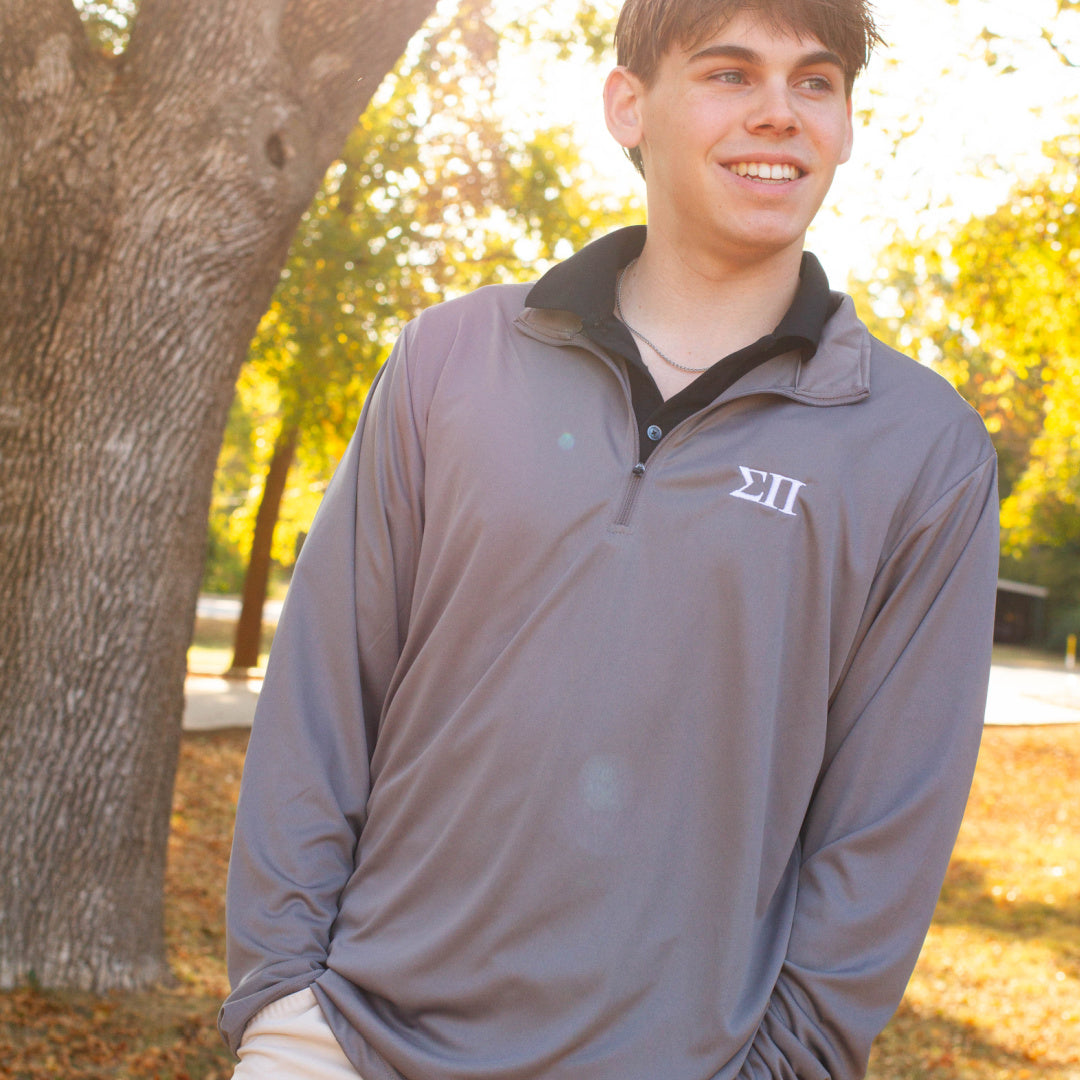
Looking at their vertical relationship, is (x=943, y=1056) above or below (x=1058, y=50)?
below

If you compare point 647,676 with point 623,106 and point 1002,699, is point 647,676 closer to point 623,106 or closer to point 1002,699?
point 623,106

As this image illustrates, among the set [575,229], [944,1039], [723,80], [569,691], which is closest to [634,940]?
[569,691]

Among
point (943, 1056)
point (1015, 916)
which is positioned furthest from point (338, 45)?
point (1015, 916)

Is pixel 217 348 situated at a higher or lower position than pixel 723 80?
lower

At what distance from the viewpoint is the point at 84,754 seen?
5.00m

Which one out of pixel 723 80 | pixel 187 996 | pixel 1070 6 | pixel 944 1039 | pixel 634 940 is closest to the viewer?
pixel 634 940

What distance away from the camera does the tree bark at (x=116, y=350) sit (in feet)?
15.5

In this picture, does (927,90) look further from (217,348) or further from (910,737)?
(910,737)

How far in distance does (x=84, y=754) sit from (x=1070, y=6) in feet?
25.1

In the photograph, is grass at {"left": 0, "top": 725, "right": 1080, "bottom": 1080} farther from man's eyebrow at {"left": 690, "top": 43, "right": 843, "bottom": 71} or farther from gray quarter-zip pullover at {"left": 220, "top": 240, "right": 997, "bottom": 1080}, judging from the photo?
man's eyebrow at {"left": 690, "top": 43, "right": 843, "bottom": 71}

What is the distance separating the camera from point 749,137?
209 cm

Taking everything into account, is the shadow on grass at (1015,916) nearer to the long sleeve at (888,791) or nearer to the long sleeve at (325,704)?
the long sleeve at (888,791)

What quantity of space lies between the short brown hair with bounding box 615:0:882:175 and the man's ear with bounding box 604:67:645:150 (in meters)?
0.02

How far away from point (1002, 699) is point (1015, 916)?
17.3 meters
